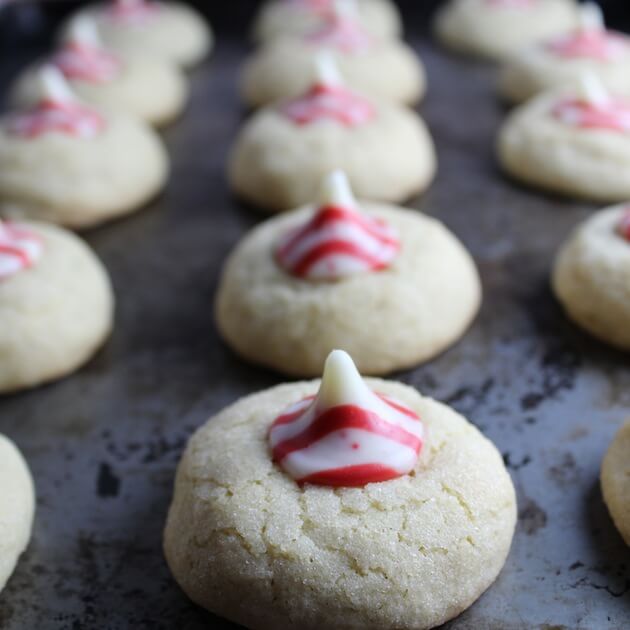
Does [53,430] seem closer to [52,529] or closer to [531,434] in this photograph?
[52,529]

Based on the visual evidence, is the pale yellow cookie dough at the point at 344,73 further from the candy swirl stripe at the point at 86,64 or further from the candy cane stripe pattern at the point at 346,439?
the candy cane stripe pattern at the point at 346,439

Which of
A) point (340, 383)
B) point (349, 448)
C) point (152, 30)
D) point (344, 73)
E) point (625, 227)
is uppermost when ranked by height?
point (340, 383)

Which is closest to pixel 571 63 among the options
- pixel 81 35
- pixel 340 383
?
pixel 81 35

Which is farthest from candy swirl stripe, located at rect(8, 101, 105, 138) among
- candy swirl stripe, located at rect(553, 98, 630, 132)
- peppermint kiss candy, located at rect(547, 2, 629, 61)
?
peppermint kiss candy, located at rect(547, 2, 629, 61)

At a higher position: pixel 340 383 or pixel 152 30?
pixel 340 383

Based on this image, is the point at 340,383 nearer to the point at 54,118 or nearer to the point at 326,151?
the point at 326,151

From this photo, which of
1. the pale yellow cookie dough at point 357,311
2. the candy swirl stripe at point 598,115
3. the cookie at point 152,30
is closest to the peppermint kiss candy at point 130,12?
the cookie at point 152,30
